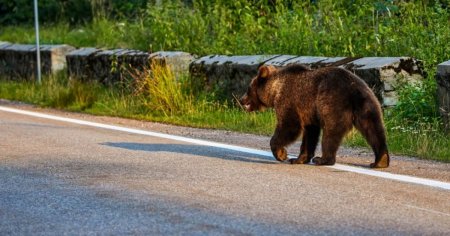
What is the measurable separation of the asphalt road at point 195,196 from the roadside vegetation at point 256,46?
71.9 inches

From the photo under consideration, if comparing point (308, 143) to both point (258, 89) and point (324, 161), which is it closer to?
point (324, 161)

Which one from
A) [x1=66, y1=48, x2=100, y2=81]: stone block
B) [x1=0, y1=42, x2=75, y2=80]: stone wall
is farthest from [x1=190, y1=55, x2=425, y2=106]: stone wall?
[x1=0, y1=42, x2=75, y2=80]: stone wall

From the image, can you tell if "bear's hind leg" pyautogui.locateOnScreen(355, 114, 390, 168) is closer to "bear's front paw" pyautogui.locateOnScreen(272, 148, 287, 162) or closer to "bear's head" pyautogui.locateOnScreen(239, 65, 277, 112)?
"bear's front paw" pyautogui.locateOnScreen(272, 148, 287, 162)

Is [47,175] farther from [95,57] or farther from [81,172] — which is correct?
[95,57]

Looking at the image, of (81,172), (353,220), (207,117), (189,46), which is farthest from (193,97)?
(353,220)

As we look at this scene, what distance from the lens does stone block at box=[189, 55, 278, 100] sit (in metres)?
13.7

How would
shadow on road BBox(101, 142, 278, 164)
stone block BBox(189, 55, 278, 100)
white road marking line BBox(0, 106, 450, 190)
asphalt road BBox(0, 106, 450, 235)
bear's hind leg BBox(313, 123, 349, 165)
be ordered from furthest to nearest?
stone block BBox(189, 55, 278, 100) → shadow on road BBox(101, 142, 278, 164) → bear's hind leg BBox(313, 123, 349, 165) → white road marking line BBox(0, 106, 450, 190) → asphalt road BBox(0, 106, 450, 235)

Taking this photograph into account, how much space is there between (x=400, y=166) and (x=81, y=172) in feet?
8.59

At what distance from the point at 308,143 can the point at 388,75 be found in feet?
9.15

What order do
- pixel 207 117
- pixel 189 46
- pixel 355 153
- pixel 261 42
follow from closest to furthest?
pixel 355 153
pixel 207 117
pixel 261 42
pixel 189 46

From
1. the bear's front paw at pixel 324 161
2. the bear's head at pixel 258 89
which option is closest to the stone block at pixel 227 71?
the bear's head at pixel 258 89

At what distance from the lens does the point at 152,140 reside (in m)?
11.4

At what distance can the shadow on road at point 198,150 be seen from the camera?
9688 millimetres

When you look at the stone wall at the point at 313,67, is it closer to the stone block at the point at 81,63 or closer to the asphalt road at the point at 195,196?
the asphalt road at the point at 195,196
